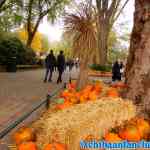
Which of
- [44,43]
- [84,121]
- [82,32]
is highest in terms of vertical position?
[44,43]

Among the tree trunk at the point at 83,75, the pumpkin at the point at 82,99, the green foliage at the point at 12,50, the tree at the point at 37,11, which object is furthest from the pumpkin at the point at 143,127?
the tree at the point at 37,11

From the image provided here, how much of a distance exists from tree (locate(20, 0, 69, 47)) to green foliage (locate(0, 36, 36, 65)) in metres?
6.01

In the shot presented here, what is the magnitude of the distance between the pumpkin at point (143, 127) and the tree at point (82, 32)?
16.7 feet

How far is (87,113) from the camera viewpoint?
6.32 m

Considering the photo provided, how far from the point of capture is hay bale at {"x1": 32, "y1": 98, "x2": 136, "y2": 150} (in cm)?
583

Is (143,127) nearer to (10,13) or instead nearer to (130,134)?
(130,134)

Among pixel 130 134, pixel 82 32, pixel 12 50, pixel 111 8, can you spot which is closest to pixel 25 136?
pixel 130 134

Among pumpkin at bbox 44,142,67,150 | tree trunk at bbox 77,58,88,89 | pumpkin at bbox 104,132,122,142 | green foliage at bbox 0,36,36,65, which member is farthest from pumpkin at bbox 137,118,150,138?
green foliage at bbox 0,36,36,65

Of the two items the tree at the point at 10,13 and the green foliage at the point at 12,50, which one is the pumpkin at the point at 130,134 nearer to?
the green foliage at the point at 12,50

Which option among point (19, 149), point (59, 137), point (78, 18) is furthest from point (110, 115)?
point (78, 18)

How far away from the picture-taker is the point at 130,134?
238 inches

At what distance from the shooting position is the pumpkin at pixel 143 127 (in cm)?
625

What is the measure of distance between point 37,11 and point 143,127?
50556mm

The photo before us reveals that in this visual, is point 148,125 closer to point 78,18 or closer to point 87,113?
point 87,113
